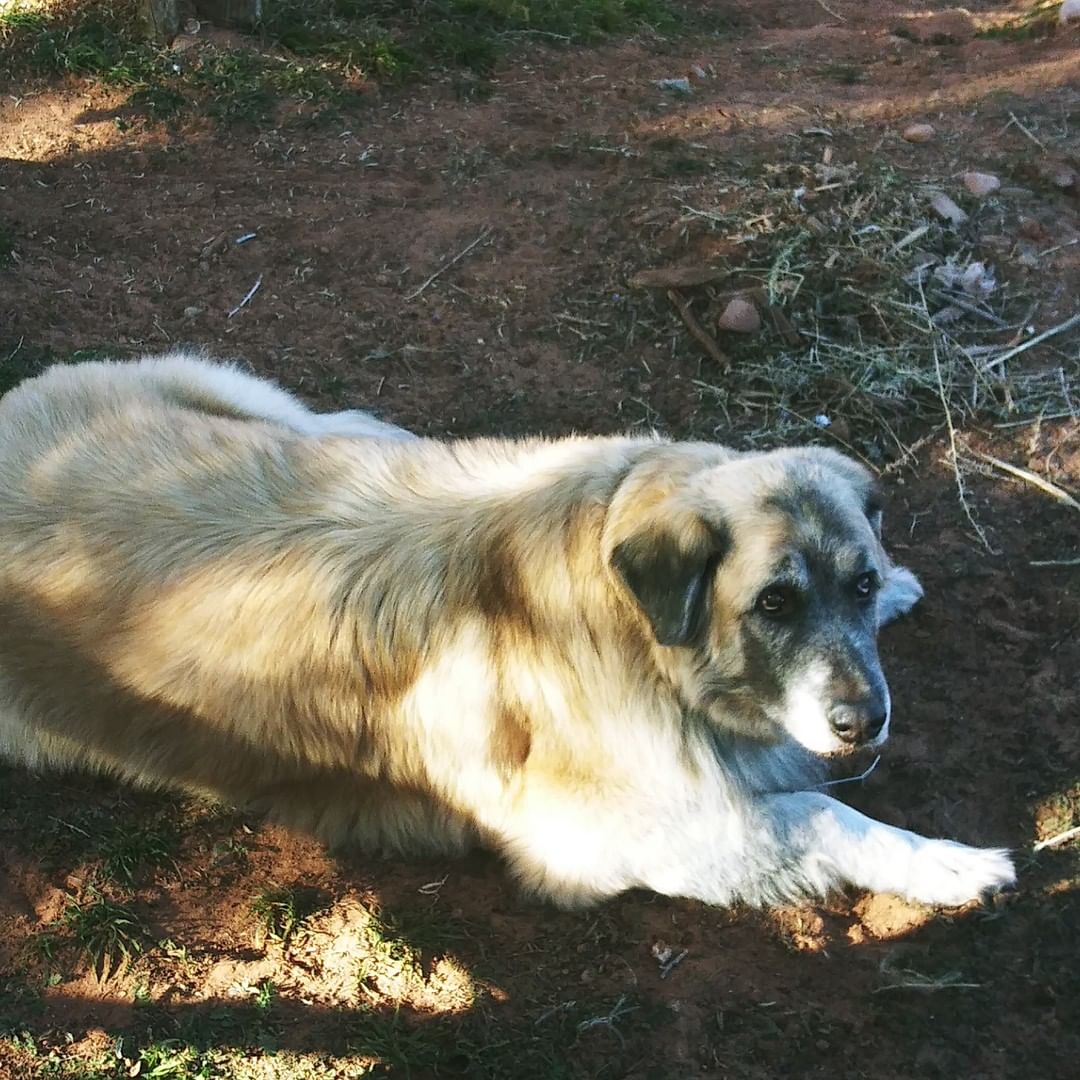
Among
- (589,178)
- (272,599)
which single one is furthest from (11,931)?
(589,178)

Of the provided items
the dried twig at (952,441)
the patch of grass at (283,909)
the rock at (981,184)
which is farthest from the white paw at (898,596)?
the rock at (981,184)

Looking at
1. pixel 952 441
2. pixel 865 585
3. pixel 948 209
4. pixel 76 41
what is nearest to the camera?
pixel 865 585

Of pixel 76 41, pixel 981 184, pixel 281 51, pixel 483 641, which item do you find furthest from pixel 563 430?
pixel 76 41

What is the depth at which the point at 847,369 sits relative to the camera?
193 inches

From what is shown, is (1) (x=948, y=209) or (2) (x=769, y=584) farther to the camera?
(1) (x=948, y=209)

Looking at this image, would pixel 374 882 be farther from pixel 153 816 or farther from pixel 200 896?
pixel 153 816

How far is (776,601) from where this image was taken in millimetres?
2779

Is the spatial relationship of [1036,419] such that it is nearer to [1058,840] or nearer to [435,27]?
[1058,840]

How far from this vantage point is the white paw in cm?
396

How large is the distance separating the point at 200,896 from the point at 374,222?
3.91 meters

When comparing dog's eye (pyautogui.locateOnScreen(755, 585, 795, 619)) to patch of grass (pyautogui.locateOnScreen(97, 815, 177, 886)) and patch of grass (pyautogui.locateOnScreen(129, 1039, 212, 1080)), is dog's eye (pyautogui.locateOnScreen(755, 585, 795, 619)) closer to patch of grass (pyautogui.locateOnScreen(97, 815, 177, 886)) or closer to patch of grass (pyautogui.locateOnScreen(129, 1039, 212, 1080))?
patch of grass (pyautogui.locateOnScreen(129, 1039, 212, 1080))

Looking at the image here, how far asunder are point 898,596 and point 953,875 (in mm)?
1149

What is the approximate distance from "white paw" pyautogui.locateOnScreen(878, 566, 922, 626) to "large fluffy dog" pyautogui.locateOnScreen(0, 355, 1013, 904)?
32.2 inches

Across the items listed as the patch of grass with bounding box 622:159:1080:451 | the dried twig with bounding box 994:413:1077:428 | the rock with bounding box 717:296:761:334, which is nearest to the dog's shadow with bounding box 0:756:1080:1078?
the dried twig with bounding box 994:413:1077:428
